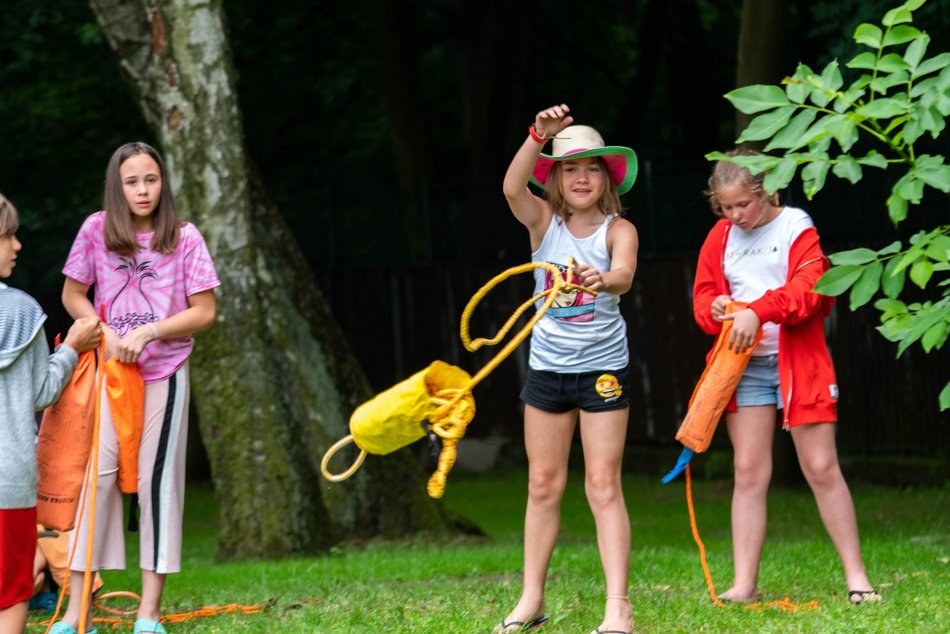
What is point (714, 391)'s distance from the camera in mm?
5172

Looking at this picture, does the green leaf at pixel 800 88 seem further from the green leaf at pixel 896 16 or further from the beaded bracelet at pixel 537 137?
the beaded bracelet at pixel 537 137

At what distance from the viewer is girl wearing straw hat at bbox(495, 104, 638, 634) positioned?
4.73 m

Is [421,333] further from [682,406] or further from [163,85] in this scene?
[163,85]

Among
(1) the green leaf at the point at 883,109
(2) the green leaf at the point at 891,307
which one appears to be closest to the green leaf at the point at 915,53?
(1) the green leaf at the point at 883,109

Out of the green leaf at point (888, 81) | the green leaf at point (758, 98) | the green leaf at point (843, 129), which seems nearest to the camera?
the green leaf at point (843, 129)

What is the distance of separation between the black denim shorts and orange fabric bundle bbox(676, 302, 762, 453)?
0.49 metres

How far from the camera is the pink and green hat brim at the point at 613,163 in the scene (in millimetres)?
4812

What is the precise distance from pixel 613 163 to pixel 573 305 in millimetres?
546

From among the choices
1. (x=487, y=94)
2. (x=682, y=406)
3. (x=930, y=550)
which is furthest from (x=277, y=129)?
(x=930, y=550)

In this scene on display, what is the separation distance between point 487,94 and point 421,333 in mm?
2800

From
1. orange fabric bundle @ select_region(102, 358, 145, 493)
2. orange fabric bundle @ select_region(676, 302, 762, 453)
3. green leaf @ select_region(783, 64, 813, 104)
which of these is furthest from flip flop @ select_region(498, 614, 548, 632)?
green leaf @ select_region(783, 64, 813, 104)

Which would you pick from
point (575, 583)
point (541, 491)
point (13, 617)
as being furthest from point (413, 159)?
point (13, 617)

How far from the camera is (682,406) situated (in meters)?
12.7

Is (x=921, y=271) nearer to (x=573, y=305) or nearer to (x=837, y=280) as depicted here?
(x=837, y=280)
